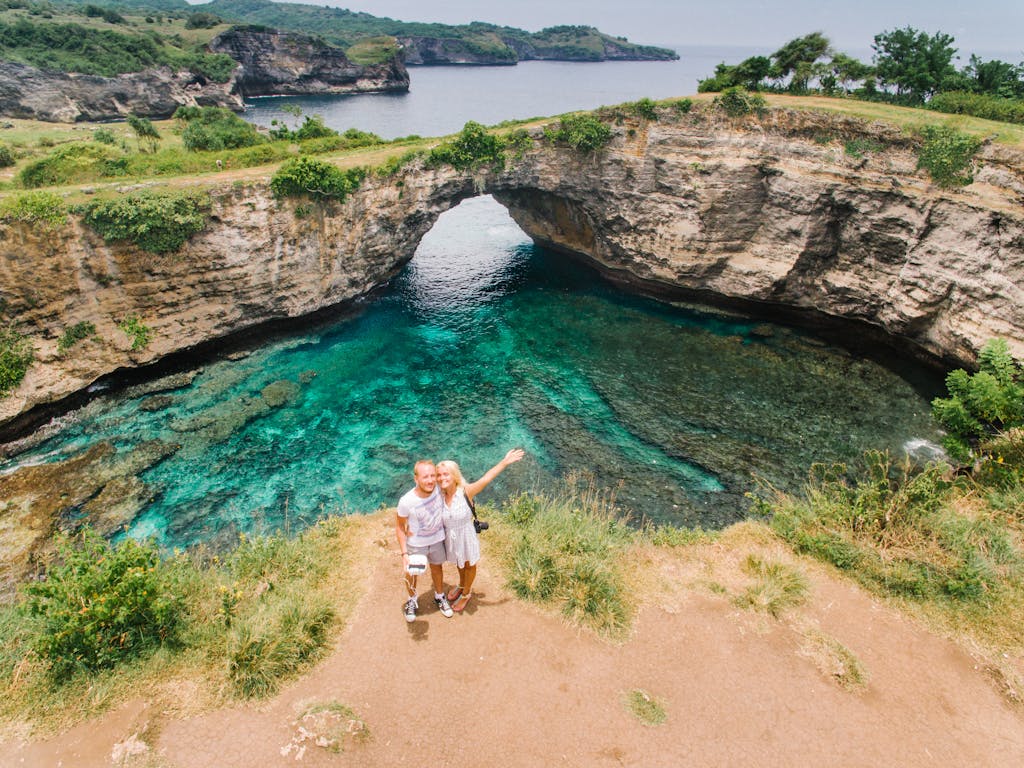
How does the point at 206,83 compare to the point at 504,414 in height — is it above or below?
above

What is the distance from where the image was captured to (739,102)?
25.0m

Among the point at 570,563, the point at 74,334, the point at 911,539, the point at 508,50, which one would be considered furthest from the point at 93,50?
the point at 508,50

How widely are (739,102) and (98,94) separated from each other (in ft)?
258

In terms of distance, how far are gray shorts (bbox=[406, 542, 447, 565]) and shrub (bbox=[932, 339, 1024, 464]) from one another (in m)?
13.9

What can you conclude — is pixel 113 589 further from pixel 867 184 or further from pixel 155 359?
pixel 867 184

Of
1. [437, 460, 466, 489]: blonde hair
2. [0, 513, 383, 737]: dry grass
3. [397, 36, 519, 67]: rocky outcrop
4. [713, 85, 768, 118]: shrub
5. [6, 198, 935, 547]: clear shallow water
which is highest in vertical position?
[397, 36, 519, 67]: rocky outcrop

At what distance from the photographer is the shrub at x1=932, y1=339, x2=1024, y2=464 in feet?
44.1

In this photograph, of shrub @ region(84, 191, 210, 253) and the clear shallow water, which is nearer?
the clear shallow water

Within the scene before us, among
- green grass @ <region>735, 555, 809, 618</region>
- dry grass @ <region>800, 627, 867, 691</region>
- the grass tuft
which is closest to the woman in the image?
the grass tuft

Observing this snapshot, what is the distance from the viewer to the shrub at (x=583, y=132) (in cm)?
2755

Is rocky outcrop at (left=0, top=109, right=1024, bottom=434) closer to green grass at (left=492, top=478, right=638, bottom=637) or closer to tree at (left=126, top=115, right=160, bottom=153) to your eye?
tree at (left=126, top=115, right=160, bottom=153)

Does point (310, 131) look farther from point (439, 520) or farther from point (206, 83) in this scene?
point (206, 83)

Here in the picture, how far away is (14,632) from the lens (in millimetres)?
8539

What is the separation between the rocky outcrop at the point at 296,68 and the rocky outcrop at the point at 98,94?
1167 cm
